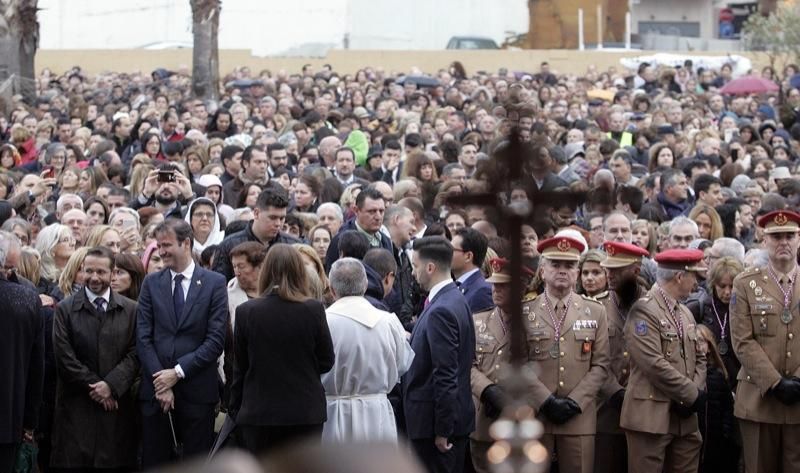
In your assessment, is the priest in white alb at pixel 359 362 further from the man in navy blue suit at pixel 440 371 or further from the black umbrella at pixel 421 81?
the black umbrella at pixel 421 81

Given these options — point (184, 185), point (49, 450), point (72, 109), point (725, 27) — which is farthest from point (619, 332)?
point (725, 27)

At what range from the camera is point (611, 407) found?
29.9ft

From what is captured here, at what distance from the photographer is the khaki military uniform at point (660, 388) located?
28.7 ft

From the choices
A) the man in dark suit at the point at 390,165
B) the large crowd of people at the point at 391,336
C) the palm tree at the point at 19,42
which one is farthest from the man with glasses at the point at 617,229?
the palm tree at the point at 19,42

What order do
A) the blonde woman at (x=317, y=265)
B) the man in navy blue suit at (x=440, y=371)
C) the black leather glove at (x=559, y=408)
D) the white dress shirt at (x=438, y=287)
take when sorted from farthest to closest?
the blonde woman at (x=317, y=265), the black leather glove at (x=559, y=408), the white dress shirt at (x=438, y=287), the man in navy blue suit at (x=440, y=371)

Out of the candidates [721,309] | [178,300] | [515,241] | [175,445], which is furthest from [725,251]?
[515,241]

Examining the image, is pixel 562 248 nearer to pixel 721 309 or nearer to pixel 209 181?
pixel 721 309

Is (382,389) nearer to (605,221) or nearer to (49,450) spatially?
(49,450)

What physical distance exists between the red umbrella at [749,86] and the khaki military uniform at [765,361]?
775 inches

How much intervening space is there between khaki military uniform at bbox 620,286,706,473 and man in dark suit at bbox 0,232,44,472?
3.33m

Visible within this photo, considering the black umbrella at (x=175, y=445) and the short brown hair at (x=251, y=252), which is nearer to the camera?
the black umbrella at (x=175, y=445)

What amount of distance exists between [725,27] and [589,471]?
132 ft

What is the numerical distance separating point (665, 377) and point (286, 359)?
2.32 metres

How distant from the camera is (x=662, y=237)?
11.4 meters
